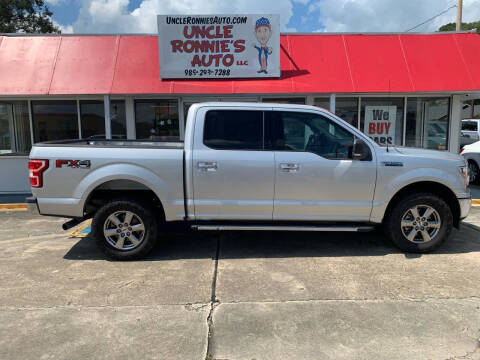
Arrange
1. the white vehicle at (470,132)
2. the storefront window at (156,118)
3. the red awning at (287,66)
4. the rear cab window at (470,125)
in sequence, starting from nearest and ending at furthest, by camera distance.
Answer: the red awning at (287,66) < the storefront window at (156,118) < the white vehicle at (470,132) < the rear cab window at (470,125)

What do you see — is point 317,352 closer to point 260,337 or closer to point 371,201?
point 260,337

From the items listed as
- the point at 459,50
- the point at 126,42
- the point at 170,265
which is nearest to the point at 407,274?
the point at 170,265

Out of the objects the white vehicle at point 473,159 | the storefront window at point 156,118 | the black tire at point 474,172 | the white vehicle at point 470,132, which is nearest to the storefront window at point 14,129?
the storefront window at point 156,118

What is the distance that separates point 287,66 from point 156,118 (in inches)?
146

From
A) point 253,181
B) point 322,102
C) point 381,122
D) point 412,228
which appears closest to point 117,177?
point 253,181

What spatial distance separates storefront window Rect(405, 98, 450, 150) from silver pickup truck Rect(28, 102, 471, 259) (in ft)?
18.9

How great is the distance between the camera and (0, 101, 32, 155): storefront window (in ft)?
32.1

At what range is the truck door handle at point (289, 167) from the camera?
15.6ft

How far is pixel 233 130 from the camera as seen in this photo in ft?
16.1

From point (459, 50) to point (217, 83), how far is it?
6212mm

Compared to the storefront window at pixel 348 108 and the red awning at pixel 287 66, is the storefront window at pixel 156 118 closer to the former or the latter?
the red awning at pixel 287 66

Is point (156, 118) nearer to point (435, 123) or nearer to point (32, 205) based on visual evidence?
point (32, 205)

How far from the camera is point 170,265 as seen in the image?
4.81 metres

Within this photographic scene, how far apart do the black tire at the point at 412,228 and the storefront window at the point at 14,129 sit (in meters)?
9.21
